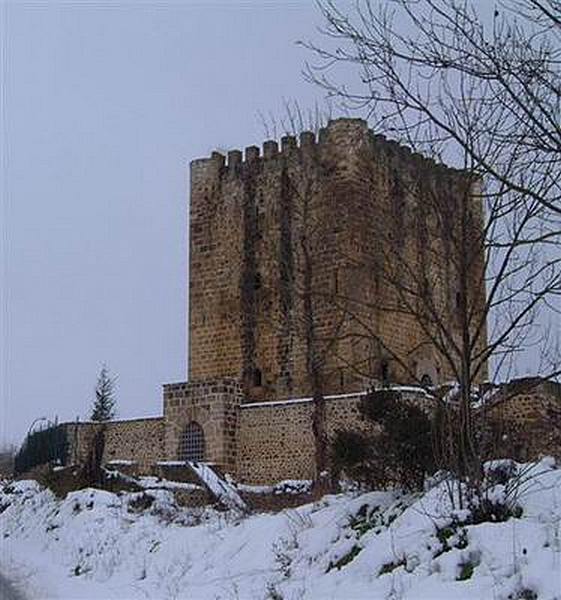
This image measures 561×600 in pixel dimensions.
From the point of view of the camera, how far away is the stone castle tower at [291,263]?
97.6 feet

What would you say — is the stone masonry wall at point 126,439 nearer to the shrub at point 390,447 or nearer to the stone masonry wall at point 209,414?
the stone masonry wall at point 209,414

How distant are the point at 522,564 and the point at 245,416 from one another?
20087 mm

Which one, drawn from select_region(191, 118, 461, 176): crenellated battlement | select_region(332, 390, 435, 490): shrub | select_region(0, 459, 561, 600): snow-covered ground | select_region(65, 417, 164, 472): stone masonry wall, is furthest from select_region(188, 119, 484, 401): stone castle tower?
select_region(332, 390, 435, 490): shrub

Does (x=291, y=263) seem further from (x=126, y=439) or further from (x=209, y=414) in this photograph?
(x=126, y=439)

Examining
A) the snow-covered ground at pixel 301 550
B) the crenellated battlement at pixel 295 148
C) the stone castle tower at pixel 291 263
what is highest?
the crenellated battlement at pixel 295 148

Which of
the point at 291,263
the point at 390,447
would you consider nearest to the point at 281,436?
the point at 291,263

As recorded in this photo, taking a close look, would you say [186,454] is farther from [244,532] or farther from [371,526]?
[371,526]

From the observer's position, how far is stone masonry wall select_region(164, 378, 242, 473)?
93.5ft

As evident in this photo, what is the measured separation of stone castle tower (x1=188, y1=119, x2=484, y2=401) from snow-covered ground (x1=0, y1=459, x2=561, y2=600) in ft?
37.7

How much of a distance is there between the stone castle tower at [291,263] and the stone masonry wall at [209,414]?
209 cm

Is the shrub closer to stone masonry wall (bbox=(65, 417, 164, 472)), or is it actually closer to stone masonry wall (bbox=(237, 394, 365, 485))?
stone masonry wall (bbox=(237, 394, 365, 485))

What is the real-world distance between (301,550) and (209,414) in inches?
670

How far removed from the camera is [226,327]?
32719mm

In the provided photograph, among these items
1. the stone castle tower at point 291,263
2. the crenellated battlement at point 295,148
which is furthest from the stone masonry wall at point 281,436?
the crenellated battlement at point 295,148
